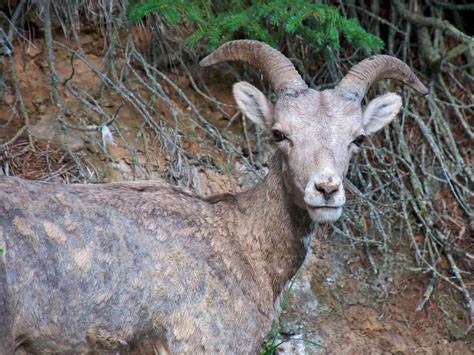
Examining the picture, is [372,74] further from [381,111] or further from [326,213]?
[326,213]

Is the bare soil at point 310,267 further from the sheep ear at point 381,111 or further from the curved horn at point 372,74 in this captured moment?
the curved horn at point 372,74

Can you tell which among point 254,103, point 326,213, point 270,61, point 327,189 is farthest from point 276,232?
point 270,61

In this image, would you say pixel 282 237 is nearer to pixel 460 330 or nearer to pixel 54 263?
pixel 54 263

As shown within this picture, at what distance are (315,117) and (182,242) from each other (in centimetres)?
124

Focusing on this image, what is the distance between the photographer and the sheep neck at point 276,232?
227 inches

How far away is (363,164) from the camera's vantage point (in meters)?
8.52

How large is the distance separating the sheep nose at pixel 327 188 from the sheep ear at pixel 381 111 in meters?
1.28

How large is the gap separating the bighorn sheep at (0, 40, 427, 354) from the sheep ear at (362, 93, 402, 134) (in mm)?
37

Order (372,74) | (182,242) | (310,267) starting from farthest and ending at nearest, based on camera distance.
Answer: (310,267)
(372,74)
(182,242)

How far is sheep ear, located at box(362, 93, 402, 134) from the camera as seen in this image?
20.6ft

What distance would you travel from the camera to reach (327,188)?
16.8 ft

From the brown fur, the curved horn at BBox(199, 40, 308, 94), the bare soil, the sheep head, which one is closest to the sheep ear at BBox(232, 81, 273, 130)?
the sheep head

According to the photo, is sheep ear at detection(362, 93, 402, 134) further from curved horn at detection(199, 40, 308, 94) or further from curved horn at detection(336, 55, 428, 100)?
curved horn at detection(199, 40, 308, 94)

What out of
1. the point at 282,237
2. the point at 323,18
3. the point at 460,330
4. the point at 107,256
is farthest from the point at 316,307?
the point at 107,256
